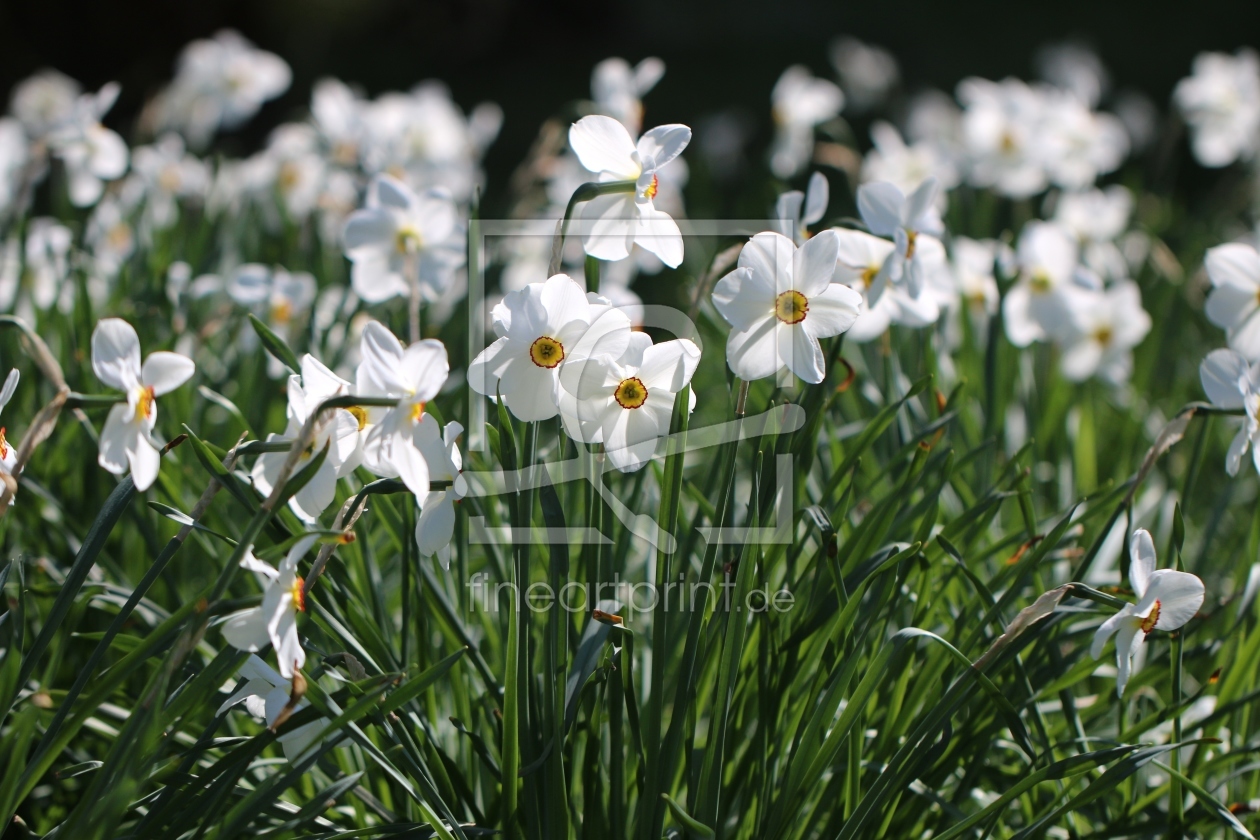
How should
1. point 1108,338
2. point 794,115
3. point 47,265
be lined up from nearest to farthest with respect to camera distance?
point 1108,338
point 47,265
point 794,115

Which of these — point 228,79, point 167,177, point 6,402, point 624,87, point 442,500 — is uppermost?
point 228,79

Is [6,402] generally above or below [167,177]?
below

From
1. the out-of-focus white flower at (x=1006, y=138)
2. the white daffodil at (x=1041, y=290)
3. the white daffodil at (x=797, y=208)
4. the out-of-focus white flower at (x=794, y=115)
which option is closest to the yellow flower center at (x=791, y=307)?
the white daffodil at (x=797, y=208)

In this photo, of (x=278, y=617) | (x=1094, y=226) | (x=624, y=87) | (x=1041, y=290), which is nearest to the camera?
(x=278, y=617)

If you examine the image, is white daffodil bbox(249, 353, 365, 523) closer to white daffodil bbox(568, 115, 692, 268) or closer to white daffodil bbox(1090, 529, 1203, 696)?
white daffodil bbox(568, 115, 692, 268)

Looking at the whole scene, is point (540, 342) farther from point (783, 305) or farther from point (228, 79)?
point (228, 79)

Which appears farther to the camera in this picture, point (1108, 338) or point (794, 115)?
point (794, 115)

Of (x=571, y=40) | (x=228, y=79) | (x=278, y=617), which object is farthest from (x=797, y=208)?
(x=571, y=40)
